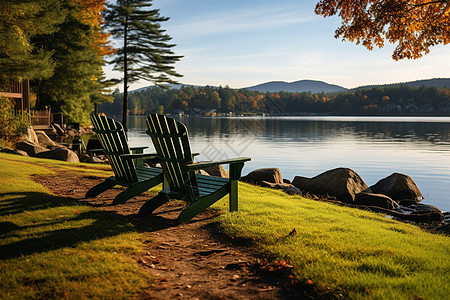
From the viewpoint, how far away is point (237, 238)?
177 inches

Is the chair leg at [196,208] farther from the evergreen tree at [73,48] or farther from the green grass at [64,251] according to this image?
the evergreen tree at [73,48]

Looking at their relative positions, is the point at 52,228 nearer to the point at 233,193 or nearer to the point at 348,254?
the point at 233,193

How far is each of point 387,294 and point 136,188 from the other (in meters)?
4.07

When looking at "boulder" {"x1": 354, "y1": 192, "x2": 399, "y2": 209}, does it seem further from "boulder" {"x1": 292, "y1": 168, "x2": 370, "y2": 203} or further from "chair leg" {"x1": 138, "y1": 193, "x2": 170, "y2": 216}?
"chair leg" {"x1": 138, "y1": 193, "x2": 170, "y2": 216}

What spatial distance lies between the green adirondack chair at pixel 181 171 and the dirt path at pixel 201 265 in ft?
0.96

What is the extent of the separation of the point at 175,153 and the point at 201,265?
A: 1774 mm

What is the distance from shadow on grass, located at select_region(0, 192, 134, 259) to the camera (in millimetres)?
3754

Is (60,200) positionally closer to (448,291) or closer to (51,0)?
(448,291)

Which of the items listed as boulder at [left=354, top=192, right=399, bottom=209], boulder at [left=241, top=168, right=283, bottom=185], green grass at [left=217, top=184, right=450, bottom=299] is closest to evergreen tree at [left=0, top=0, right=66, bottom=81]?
boulder at [left=241, top=168, right=283, bottom=185]

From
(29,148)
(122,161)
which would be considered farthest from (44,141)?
(122,161)

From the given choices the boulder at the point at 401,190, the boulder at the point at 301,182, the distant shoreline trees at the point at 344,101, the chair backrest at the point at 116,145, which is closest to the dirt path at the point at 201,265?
the chair backrest at the point at 116,145

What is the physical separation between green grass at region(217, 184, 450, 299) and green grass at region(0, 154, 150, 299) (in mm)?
1440

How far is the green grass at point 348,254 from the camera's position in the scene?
301cm

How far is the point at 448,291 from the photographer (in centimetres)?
298
